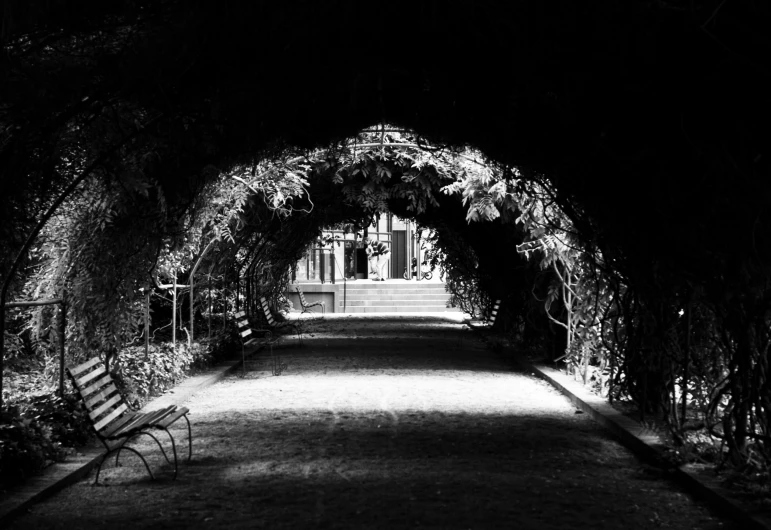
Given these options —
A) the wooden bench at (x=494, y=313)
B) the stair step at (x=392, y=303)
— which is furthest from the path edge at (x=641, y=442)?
the stair step at (x=392, y=303)

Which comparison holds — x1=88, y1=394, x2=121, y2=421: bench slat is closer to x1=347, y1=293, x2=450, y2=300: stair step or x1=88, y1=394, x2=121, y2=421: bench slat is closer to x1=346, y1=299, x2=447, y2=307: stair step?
x1=346, y1=299, x2=447, y2=307: stair step

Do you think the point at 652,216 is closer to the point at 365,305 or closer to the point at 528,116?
the point at 528,116

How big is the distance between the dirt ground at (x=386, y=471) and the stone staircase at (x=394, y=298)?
25.5 metres

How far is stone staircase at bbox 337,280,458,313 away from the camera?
38406 millimetres

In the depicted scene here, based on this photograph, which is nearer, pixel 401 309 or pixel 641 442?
pixel 641 442

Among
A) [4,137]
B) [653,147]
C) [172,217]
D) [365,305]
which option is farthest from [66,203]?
[365,305]

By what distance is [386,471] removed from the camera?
711cm

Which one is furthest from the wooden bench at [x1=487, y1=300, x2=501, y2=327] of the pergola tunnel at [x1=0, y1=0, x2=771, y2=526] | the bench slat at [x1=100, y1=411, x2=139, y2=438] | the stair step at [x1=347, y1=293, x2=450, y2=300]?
the bench slat at [x1=100, y1=411, x2=139, y2=438]

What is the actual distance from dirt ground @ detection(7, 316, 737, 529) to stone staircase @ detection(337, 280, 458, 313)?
25487 millimetres

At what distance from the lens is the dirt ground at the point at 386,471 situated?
226 inches

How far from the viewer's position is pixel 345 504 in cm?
604

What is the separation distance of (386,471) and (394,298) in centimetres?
3214

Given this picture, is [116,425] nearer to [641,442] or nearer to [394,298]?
[641,442]

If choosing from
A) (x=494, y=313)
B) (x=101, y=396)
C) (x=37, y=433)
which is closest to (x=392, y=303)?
(x=494, y=313)
